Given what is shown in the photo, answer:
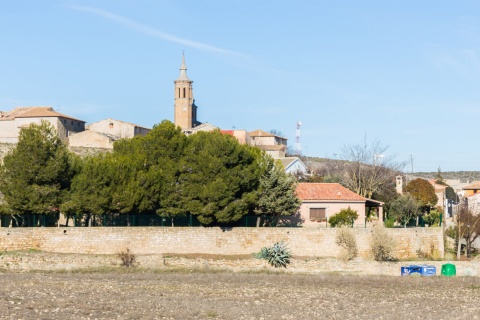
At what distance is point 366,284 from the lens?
129ft

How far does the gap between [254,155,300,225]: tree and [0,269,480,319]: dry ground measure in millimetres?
7426

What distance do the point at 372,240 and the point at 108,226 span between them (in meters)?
16.0

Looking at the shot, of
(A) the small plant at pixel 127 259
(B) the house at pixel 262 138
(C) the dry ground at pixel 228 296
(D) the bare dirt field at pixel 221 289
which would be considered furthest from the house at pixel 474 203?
(B) the house at pixel 262 138

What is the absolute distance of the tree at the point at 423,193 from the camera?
67.4 meters

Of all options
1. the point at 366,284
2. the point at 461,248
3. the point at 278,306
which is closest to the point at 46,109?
the point at 461,248

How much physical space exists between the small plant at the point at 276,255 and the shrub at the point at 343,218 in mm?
7229

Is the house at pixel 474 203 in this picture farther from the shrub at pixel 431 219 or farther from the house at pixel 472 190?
the house at pixel 472 190

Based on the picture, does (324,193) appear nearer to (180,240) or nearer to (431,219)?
(431,219)

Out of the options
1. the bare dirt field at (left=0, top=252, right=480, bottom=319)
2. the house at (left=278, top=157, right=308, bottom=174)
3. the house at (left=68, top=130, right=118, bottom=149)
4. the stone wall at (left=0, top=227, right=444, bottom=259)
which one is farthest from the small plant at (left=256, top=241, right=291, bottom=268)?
the house at (left=278, top=157, right=308, bottom=174)

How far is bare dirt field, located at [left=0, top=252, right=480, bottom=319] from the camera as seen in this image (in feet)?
92.4

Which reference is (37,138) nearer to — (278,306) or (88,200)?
(88,200)

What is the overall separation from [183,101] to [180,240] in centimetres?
10294

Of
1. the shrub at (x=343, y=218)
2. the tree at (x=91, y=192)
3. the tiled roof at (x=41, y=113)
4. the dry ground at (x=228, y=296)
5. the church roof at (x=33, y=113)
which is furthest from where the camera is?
the church roof at (x=33, y=113)

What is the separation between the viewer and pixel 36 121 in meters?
94.9
